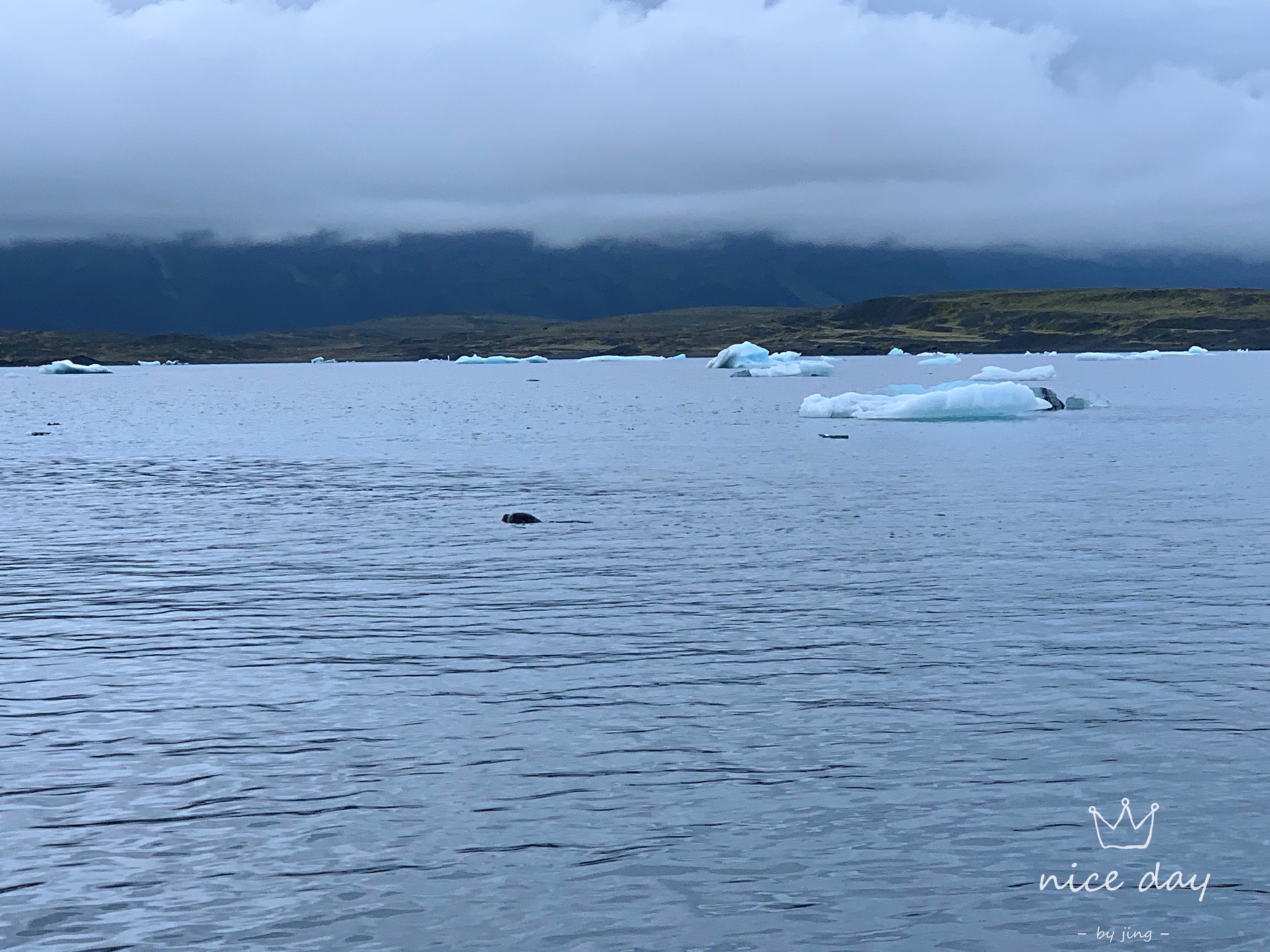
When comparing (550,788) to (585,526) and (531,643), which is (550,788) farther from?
(585,526)

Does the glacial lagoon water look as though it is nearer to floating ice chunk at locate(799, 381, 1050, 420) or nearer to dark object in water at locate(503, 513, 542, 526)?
dark object in water at locate(503, 513, 542, 526)

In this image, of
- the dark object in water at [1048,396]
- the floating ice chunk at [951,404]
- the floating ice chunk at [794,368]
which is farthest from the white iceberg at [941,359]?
the floating ice chunk at [951,404]

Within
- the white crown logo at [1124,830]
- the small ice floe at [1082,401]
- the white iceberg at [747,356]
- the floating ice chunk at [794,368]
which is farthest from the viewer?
the white iceberg at [747,356]

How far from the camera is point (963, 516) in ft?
90.3

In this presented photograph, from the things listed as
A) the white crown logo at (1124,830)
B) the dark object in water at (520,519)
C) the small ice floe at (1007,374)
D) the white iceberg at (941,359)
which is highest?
the white iceberg at (941,359)

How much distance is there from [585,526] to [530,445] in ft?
84.9

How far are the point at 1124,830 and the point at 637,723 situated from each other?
14.3ft

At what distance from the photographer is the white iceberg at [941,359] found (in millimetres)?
143750

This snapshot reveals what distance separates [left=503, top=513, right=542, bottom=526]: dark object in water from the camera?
27.7m

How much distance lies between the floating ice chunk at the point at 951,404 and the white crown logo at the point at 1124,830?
4766 centimetres

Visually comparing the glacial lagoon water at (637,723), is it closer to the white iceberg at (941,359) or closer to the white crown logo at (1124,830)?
the white crown logo at (1124,830)

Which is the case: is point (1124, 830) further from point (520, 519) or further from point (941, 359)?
point (941, 359)

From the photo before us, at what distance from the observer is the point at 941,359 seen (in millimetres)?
157500

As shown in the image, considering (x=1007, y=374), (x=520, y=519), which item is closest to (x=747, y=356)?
(x=1007, y=374)
